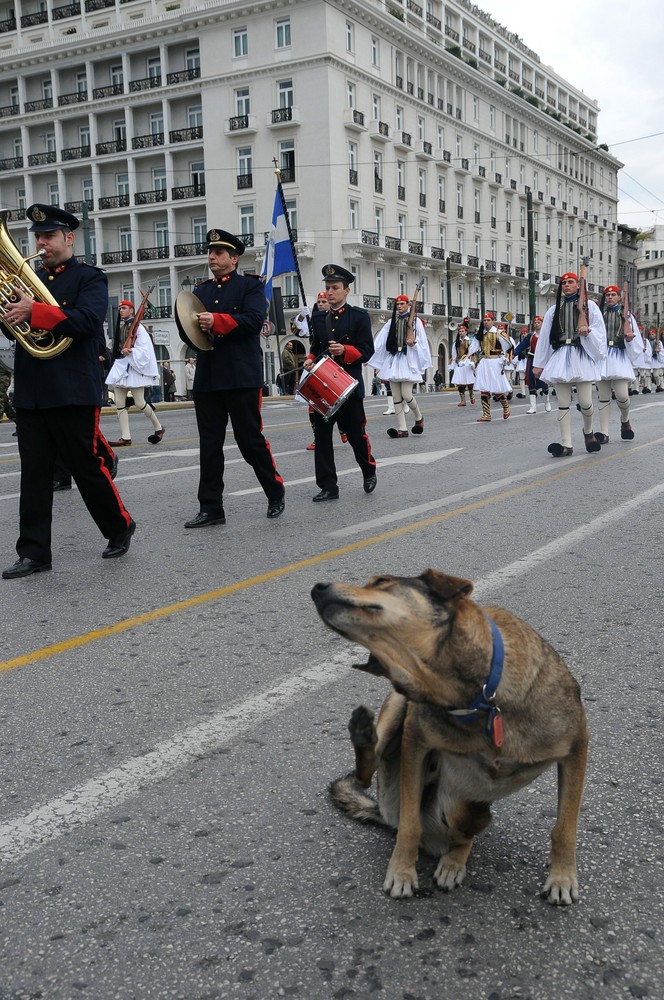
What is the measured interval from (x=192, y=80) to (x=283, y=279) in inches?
498

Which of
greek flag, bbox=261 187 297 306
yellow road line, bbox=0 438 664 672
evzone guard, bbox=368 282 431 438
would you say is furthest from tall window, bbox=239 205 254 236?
yellow road line, bbox=0 438 664 672

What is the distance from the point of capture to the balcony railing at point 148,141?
59344 millimetres

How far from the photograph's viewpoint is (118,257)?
60.8m

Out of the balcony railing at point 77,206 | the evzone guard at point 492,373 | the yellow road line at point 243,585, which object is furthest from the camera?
the balcony railing at point 77,206

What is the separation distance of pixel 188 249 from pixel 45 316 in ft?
181

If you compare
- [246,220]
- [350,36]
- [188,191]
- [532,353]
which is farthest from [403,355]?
[188,191]

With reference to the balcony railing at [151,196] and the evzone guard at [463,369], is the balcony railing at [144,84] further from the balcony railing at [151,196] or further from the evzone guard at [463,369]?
the evzone guard at [463,369]

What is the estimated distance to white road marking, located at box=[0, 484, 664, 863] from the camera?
263 centimetres

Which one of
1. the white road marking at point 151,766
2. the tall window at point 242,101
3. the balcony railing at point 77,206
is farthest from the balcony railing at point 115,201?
the white road marking at point 151,766

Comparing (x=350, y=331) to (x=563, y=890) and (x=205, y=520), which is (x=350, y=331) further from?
(x=563, y=890)

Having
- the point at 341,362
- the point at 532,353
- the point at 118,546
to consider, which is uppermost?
the point at 532,353

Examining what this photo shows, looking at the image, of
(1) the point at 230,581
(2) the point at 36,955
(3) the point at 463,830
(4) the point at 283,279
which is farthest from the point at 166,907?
(4) the point at 283,279

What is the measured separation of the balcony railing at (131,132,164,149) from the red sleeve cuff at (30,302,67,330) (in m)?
57.8

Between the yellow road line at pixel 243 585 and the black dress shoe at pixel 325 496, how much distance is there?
1257mm
